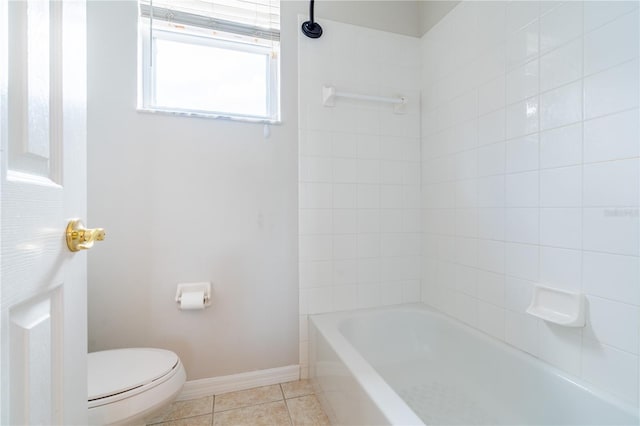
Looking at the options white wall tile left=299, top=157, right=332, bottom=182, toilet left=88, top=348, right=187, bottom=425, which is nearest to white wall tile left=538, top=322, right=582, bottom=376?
white wall tile left=299, top=157, right=332, bottom=182

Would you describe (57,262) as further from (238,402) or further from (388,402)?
(238,402)

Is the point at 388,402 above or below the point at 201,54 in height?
below

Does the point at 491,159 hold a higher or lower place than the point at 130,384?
higher

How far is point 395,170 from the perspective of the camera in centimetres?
186

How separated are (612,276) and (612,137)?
47cm

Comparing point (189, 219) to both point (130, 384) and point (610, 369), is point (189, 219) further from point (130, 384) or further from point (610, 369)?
point (610, 369)

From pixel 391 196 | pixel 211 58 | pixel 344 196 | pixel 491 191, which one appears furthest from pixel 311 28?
pixel 491 191

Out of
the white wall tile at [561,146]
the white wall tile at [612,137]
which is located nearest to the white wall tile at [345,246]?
the white wall tile at [561,146]

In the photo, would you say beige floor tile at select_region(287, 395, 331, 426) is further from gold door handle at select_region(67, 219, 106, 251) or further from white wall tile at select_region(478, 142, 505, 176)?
white wall tile at select_region(478, 142, 505, 176)

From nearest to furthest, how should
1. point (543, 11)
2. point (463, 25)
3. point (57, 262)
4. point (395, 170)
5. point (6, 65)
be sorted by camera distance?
point (6, 65) → point (57, 262) → point (543, 11) → point (463, 25) → point (395, 170)

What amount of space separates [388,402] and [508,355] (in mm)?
701

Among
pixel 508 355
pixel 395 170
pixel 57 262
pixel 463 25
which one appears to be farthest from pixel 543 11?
pixel 57 262

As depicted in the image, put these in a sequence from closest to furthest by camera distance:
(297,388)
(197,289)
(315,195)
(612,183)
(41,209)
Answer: (41,209), (612,183), (197,289), (297,388), (315,195)

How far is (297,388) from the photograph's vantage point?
1598mm
